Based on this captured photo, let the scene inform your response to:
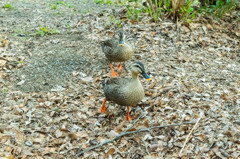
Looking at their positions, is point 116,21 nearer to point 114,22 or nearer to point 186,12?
point 114,22

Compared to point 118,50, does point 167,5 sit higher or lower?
higher

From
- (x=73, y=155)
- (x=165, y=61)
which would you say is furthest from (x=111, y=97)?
(x=165, y=61)

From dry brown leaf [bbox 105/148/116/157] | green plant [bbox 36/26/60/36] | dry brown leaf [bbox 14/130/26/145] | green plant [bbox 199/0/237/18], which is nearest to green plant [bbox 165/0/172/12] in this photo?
green plant [bbox 199/0/237/18]

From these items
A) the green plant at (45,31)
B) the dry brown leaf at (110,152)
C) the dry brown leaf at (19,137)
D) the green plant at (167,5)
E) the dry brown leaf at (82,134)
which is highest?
the green plant at (167,5)

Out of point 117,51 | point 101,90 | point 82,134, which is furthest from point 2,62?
point 82,134

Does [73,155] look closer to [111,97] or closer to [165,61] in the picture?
[111,97]

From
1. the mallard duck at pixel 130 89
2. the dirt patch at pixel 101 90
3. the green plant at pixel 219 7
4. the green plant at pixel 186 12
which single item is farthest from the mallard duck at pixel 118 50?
the green plant at pixel 219 7

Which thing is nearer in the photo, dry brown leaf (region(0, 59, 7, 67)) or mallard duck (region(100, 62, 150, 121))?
mallard duck (region(100, 62, 150, 121))

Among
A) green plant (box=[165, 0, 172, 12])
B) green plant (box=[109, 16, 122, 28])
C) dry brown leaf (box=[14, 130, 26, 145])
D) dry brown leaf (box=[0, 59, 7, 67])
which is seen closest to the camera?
dry brown leaf (box=[14, 130, 26, 145])

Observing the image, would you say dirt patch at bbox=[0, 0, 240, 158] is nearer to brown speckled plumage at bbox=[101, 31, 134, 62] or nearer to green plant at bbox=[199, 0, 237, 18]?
green plant at bbox=[199, 0, 237, 18]

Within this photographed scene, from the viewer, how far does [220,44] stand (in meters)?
7.15

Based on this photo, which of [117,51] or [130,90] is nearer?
[130,90]

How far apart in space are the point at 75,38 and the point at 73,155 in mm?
4158

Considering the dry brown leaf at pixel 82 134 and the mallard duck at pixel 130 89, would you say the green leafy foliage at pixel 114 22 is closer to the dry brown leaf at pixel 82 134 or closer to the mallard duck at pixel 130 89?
the mallard duck at pixel 130 89
